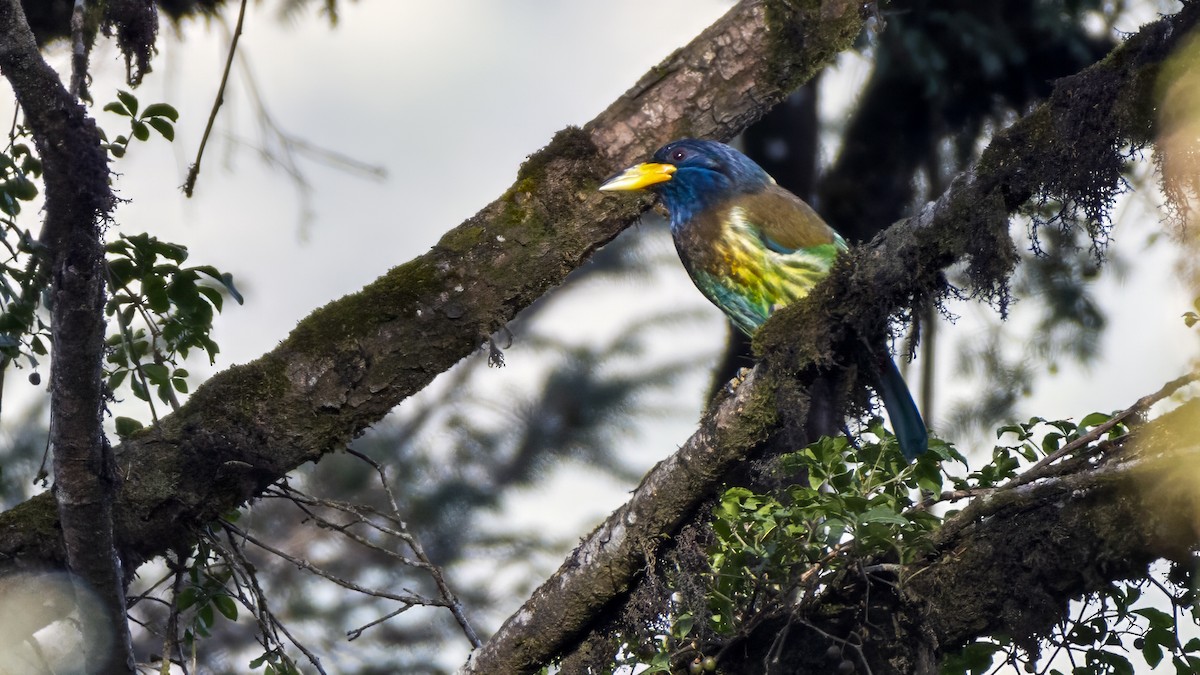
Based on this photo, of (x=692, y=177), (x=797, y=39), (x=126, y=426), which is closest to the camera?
(x=126, y=426)

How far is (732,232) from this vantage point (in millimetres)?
3836

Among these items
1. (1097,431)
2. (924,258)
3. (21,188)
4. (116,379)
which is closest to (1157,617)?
(1097,431)

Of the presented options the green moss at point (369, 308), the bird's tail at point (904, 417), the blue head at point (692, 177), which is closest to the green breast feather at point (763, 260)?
the blue head at point (692, 177)

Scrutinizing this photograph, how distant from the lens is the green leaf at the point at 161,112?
105 inches

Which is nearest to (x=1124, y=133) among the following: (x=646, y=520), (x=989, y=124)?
(x=646, y=520)

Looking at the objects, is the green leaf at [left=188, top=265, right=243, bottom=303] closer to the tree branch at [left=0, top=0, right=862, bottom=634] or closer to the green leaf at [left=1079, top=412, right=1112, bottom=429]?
the tree branch at [left=0, top=0, right=862, bottom=634]

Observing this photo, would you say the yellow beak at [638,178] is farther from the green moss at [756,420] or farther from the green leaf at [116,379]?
the green leaf at [116,379]

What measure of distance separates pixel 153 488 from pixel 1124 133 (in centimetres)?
215

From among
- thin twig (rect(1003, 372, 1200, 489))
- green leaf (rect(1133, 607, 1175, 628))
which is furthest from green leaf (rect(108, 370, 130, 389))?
green leaf (rect(1133, 607, 1175, 628))

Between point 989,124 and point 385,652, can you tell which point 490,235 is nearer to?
point 989,124

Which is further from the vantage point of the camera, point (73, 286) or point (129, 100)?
point (129, 100)

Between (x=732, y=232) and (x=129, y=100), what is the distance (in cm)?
182

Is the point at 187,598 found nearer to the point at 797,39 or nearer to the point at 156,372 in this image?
the point at 156,372

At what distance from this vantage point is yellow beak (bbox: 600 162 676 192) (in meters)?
3.53
